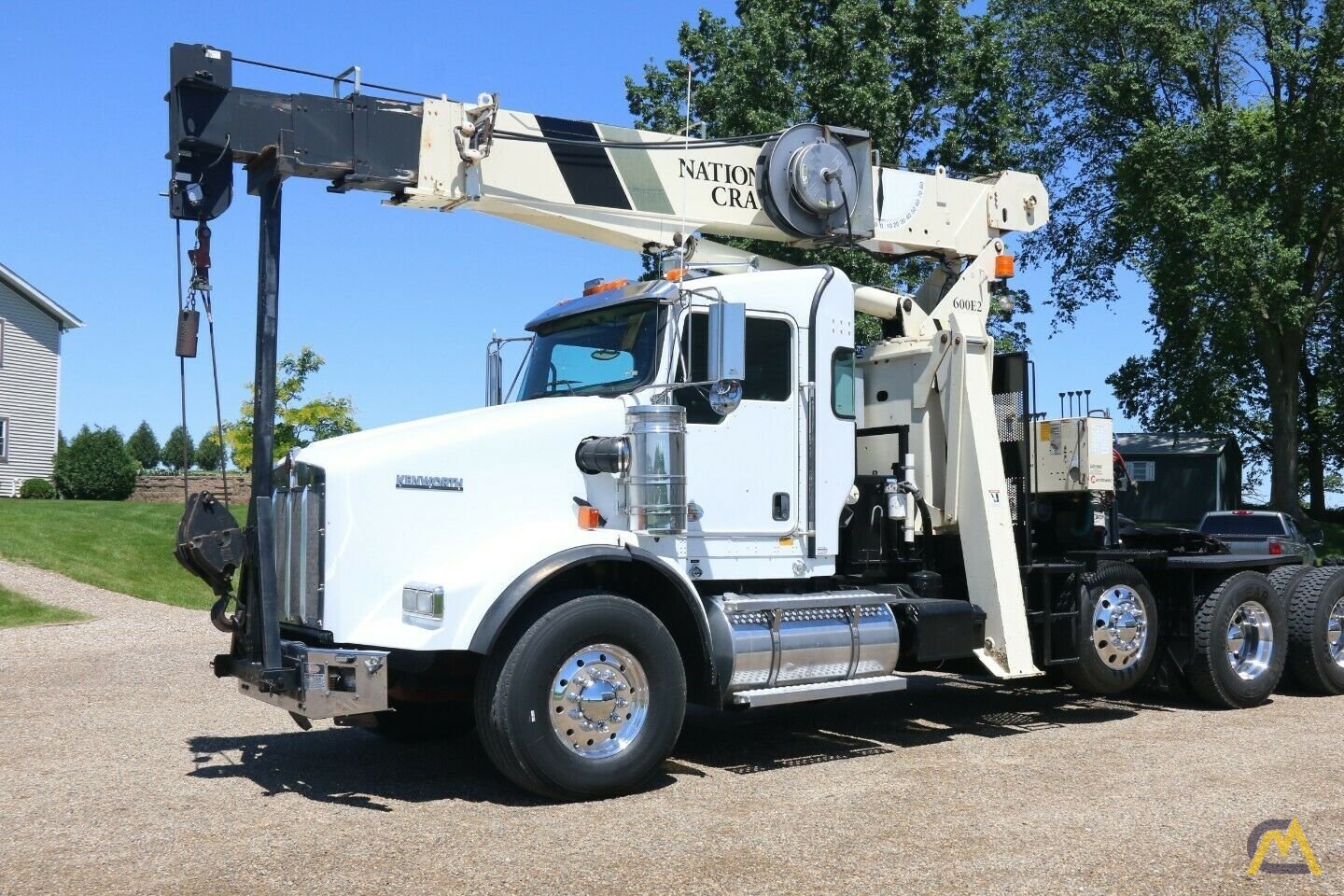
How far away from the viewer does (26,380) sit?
39188 millimetres

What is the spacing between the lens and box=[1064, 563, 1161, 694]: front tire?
9.96m

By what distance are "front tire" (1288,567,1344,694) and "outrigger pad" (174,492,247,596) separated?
29.6ft

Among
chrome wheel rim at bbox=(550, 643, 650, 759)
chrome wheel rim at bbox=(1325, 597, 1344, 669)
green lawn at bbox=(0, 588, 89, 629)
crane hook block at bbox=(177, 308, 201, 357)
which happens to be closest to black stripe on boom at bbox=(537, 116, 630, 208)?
crane hook block at bbox=(177, 308, 201, 357)

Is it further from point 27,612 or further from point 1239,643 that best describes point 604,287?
point 27,612

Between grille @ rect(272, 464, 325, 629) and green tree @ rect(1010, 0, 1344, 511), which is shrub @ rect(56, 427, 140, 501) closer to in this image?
green tree @ rect(1010, 0, 1344, 511)

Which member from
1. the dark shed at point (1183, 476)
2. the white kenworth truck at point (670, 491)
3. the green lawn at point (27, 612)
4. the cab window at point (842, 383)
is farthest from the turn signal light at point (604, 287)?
the dark shed at point (1183, 476)

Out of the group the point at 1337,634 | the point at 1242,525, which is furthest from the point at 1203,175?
the point at 1337,634

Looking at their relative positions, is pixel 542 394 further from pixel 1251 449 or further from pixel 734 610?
pixel 1251 449

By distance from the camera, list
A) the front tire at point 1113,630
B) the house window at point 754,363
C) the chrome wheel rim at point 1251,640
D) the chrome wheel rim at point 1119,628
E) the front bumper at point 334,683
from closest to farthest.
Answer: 1. the front bumper at point 334,683
2. the house window at point 754,363
3. the front tire at point 1113,630
4. the chrome wheel rim at point 1119,628
5. the chrome wheel rim at point 1251,640

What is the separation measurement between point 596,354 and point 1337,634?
25.3ft

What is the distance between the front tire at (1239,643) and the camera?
34.7 feet

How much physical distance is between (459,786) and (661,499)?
2100 mm

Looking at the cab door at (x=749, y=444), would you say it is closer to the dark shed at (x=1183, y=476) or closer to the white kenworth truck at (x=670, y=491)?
the white kenworth truck at (x=670, y=491)

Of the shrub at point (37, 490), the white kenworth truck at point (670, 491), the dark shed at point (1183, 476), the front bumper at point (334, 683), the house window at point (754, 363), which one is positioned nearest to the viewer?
the front bumper at point (334, 683)
